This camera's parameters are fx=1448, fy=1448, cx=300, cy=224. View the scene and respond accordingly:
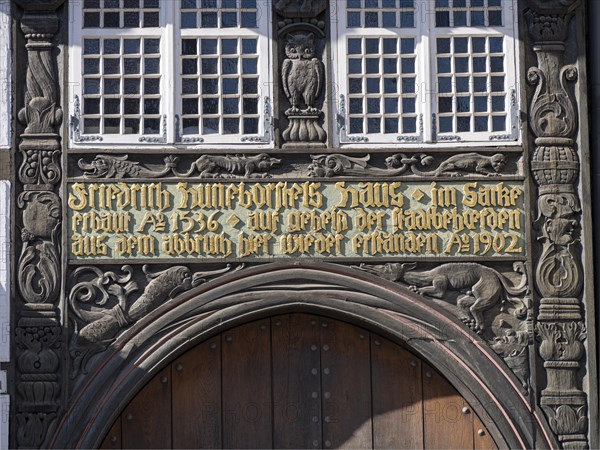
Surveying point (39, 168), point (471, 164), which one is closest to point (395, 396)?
point (471, 164)

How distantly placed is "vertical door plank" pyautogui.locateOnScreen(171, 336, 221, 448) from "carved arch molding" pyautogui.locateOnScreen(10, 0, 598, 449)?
0.19 m

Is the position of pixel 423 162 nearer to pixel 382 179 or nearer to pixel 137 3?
pixel 382 179

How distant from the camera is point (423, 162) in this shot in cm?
1116

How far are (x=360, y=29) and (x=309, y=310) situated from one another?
223 centimetres

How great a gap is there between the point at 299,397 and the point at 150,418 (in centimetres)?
115

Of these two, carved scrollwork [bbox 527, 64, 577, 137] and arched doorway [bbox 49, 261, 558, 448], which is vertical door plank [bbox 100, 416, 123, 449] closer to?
arched doorway [bbox 49, 261, 558, 448]

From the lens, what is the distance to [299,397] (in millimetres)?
11086

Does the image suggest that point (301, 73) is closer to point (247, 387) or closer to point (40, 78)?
point (40, 78)

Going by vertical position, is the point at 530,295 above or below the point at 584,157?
below

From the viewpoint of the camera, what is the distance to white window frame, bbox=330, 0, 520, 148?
11.2m

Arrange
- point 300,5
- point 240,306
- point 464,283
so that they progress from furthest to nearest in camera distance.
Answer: point 300,5 → point 464,283 → point 240,306

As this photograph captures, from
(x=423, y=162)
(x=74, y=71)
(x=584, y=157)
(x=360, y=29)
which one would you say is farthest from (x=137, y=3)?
(x=584, y=157)

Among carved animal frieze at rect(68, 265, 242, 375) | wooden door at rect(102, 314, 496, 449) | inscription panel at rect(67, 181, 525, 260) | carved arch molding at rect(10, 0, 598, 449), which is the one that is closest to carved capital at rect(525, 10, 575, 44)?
carved arch molding at rect(10, 0, 598, 449)

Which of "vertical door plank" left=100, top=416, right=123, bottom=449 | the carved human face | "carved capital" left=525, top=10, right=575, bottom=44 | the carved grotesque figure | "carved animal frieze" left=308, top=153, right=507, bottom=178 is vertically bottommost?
"vertical door plank" left=100, top=416, right=123, bottom=449
